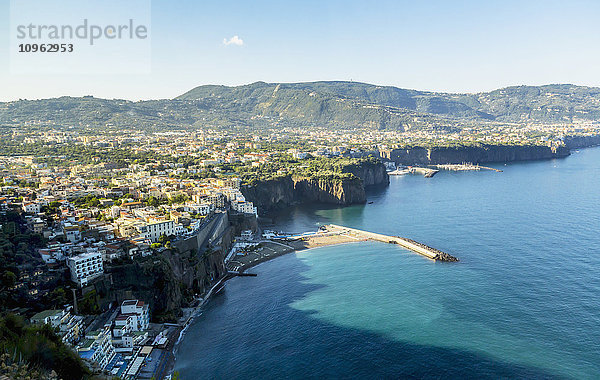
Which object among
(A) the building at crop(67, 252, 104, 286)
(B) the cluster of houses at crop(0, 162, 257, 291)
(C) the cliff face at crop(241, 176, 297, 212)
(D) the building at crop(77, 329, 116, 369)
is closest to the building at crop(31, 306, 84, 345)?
(D) the building at crop(77, 329, 116, 369)

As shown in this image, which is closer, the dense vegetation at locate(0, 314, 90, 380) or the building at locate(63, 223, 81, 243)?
the dense vegetation at locate(0, 314, 90, 380)

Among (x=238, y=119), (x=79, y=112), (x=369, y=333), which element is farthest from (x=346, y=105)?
(x=369, y=333)

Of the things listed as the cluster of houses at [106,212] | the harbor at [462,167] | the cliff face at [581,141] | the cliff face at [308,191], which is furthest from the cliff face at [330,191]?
the cliff face at [581,141]

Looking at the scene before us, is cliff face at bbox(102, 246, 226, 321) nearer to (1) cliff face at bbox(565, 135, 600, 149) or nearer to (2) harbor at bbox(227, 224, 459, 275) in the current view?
(2) harbor at bbox(227, 224, 459, 275)

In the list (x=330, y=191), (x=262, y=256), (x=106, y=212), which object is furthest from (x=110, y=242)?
(x=330, y=191)

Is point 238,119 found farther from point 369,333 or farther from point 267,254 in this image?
point 369,333

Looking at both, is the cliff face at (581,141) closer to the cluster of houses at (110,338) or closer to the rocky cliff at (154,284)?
the rocky cliff at (154,284)
